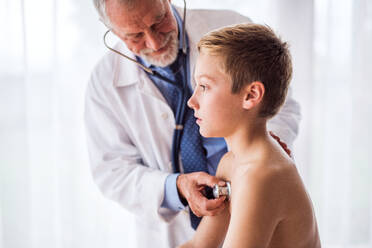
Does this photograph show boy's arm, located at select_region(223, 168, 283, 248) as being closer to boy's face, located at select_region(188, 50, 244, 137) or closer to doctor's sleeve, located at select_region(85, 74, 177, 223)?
boy's face, located at select_region(188, 50, 244, 137)

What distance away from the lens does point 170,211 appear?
47.3 inches

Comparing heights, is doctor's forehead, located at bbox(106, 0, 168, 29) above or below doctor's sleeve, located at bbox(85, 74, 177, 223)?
above

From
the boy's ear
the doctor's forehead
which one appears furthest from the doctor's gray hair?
the boy's ear

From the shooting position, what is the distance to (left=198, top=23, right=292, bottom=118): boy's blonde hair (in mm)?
812

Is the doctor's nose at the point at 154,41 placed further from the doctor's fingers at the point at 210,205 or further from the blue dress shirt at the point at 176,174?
the doctor's fingers at the point at 210,205

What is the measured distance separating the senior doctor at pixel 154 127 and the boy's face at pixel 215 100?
→ 11.4 inches

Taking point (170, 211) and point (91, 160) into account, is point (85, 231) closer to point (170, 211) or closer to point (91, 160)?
point (91, 160)

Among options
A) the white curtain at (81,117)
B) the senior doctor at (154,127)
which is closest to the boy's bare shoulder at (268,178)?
the senior doctor at (154,127)

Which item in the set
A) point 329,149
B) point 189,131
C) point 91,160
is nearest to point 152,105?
point 189,131

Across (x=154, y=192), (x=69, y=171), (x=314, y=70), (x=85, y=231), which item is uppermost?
(x=314, y=70)

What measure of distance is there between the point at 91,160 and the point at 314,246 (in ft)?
2.61

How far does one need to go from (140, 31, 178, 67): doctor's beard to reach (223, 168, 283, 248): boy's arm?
0.57 meters

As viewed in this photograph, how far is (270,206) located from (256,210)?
0.11 ft

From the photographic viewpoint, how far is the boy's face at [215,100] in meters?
0.83
